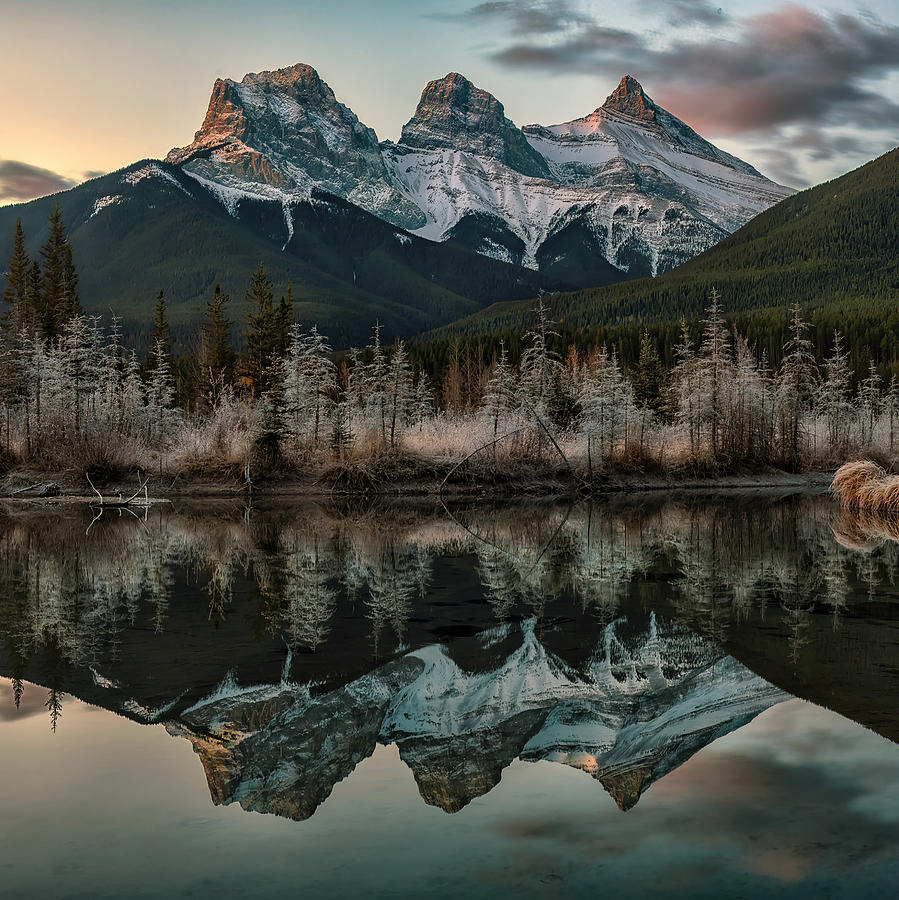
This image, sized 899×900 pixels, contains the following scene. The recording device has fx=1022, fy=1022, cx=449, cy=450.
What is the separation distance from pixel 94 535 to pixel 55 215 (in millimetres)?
59794

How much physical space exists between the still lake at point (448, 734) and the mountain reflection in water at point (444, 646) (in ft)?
0.15

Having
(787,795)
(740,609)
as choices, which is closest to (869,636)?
(740,609)

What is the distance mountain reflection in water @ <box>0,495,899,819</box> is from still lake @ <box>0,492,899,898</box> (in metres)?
0.05

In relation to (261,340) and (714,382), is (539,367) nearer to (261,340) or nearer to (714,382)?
(714,382)

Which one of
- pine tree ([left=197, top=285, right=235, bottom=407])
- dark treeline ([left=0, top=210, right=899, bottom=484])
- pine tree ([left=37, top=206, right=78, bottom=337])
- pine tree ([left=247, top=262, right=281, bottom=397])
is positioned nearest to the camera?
dark treeline ([left=0, top=210, right=899, bottom=484])

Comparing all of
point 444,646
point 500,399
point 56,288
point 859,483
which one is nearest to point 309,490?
point 500,399

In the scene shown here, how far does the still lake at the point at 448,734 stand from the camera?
5562mm

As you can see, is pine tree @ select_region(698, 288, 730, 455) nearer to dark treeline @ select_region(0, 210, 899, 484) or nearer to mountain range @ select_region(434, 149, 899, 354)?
dark treeline @ select_region(0, 210, 899, 484)

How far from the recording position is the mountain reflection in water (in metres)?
7.59

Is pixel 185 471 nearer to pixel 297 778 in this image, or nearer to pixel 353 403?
pixel 353 403

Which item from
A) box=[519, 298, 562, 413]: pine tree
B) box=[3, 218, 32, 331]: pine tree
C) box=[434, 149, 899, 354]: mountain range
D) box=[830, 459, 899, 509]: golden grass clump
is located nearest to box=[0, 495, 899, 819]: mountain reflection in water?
box=[830, 459, 899, 509]: golden grass clump

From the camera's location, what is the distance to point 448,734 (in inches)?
307

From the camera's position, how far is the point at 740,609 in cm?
1369

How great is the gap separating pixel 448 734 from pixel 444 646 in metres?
3.32
